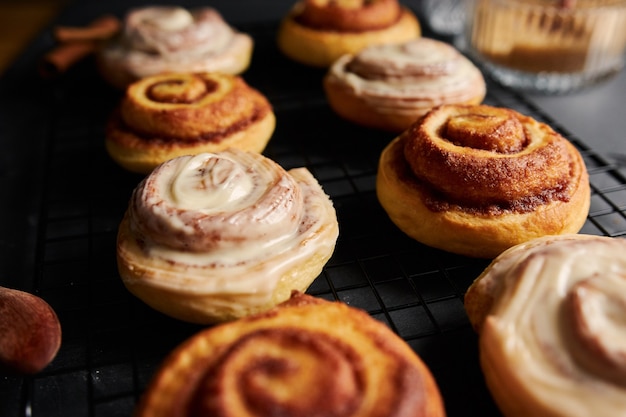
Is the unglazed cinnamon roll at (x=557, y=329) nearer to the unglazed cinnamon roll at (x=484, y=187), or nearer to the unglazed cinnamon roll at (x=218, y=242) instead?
the unglazed cinnamon roll at (x=484, y=187)

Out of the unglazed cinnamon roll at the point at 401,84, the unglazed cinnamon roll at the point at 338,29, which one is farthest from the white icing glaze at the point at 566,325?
the unglazed cinnamon roll at the point at 338,29

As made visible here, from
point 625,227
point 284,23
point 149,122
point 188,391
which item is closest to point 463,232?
point 625,227

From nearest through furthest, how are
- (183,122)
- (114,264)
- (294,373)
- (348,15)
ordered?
(294,373)
(114,264)
(183,122)
(348,15)

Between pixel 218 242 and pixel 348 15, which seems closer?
pixel 218 242

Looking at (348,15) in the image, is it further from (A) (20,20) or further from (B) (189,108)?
(A) (20,20)

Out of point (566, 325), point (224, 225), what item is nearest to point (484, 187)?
point (566, 325)

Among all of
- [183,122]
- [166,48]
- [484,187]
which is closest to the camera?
[484,187]

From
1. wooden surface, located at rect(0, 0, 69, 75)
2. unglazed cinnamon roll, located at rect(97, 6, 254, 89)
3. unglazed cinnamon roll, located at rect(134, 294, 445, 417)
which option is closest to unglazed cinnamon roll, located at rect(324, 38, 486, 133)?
unglazed cinnamon roll, located at rect(97, 6, 254, 89)

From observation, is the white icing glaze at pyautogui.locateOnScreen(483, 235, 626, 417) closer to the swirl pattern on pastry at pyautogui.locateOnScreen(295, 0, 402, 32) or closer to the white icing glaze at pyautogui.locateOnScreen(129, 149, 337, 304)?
the white icing glaze at pyautogui.locateOnScreen(129, 149, 337, 304)
